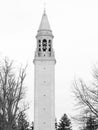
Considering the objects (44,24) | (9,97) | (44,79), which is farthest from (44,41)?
(9,97)

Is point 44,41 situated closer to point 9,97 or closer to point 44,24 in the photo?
point 44,24

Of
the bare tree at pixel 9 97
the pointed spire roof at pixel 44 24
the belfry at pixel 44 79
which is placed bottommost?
the bare tree at pixel 9 97

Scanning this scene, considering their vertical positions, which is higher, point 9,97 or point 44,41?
point 44,41

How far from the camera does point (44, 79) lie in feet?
230

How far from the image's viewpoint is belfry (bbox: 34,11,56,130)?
67438 mm

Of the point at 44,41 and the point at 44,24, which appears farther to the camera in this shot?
the point at 44,24

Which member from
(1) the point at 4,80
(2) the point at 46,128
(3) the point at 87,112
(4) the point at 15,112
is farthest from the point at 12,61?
(2) the point at 46,128

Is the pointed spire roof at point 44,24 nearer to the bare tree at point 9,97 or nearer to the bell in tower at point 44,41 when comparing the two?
the bell in tower at point 44,41

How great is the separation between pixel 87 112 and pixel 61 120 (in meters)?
64.2

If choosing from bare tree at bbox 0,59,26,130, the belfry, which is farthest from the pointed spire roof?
bare tree at bbox 0,59,26,130

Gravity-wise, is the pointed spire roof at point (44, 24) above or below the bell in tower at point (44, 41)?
above

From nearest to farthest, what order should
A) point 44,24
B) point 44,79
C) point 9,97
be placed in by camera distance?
point 9,97
point 44,79
point 44,24

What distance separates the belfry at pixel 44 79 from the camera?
6744 centimetres

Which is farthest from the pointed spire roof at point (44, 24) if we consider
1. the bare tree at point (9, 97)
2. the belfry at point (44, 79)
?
the bare tree at point (9, 97)
